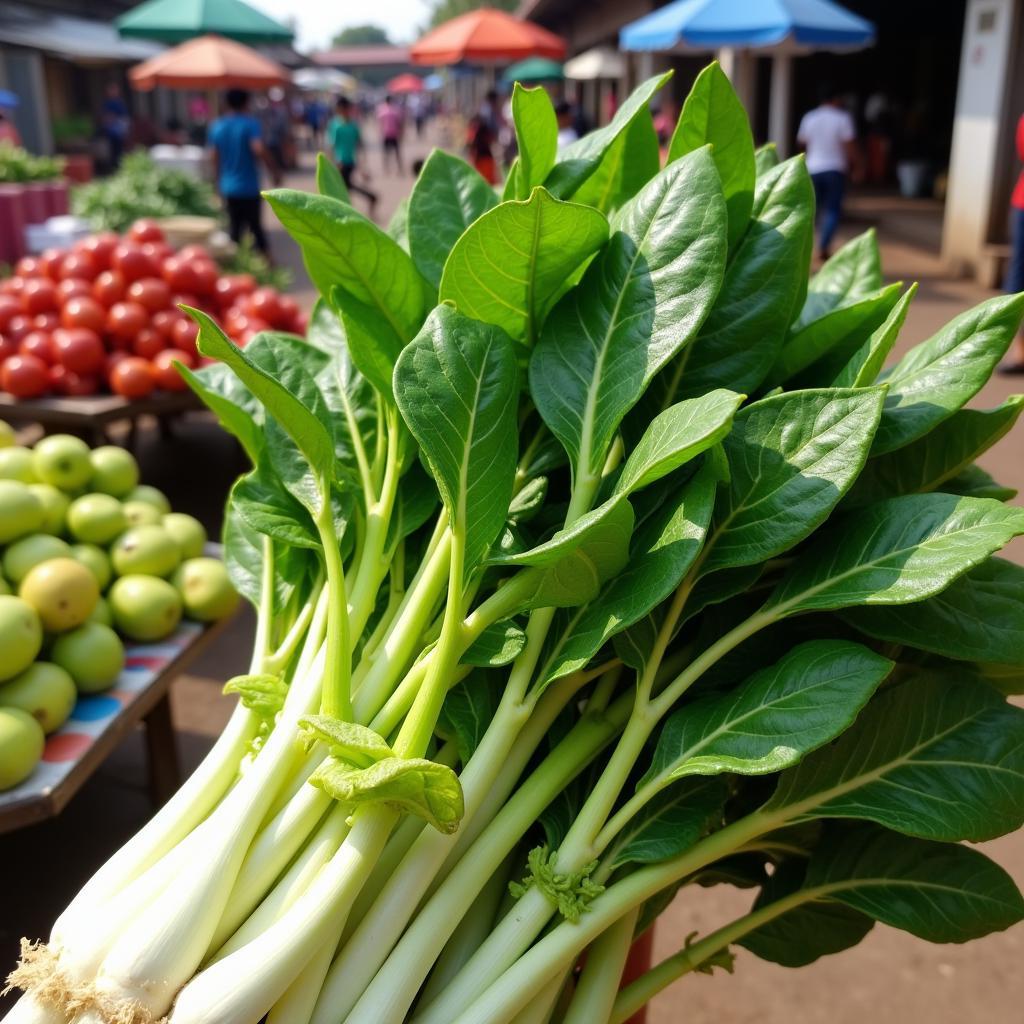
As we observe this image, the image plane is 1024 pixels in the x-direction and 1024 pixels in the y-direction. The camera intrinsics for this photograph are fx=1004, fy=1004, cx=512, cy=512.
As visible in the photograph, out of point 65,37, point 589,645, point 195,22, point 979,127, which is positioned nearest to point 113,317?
point 589,645

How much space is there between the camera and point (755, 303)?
1226 millimetres

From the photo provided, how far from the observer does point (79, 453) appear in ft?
7.98

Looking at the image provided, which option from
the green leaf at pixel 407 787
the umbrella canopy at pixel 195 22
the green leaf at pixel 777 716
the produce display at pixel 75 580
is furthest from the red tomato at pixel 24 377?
the umbrella canopy at pixel 195 22

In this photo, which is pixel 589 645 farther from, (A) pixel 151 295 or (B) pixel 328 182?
(A) pixel 151 295

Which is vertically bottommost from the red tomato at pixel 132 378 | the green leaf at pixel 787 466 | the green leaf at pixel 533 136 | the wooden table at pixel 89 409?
the wooden table at pixel 89 409

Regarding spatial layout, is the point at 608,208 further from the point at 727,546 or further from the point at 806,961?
the point at 806,961

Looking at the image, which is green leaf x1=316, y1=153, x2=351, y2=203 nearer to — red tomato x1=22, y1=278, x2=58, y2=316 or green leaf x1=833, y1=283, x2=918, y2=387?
green leaf x1=833, y1=283, x2=918, y2=387

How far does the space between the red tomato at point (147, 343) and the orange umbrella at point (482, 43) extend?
1033 cm

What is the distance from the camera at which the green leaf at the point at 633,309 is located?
3.64 feet

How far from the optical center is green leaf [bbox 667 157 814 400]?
1.23 metres

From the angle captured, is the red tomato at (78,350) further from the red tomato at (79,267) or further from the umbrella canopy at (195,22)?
the umbrella canopy at (195,22)

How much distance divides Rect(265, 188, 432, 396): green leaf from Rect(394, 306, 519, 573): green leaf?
0.73 feet

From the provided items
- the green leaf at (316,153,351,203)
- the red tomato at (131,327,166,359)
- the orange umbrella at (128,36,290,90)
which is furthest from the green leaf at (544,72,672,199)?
the orange umbrella at (128,36,290,90)

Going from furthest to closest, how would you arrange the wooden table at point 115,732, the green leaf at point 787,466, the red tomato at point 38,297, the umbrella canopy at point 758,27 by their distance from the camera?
1. the umbrella canopy at point 758,27
2. the red tomato at point 38,297
3. the wooden table at point 115,732
4. the green leaf at point 787,466
